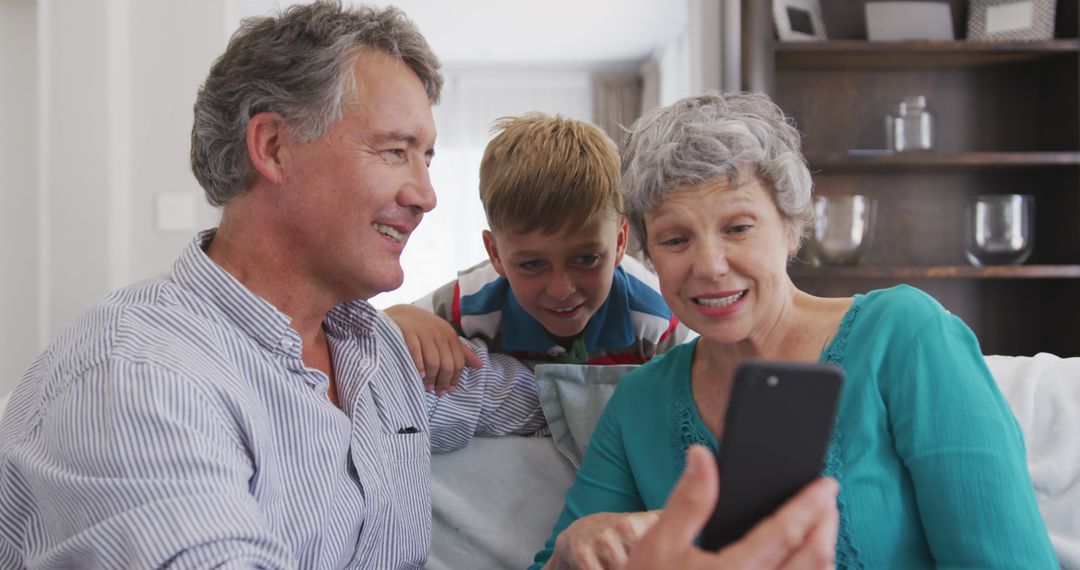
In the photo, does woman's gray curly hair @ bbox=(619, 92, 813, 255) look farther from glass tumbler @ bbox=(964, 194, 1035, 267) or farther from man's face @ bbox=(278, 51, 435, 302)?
glass tumbler @ bbox=(964, 194, 1035, 267)

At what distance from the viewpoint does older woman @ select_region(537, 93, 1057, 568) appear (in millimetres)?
1101

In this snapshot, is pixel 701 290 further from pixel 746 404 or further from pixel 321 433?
pixel 746 404

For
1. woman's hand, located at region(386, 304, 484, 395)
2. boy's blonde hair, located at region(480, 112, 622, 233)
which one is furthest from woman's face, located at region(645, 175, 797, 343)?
woman's hand, located at region(386, 304, 484, 395)

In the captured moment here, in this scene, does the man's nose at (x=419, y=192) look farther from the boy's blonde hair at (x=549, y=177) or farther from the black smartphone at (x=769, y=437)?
the black smartphone at (x=769, y=437)

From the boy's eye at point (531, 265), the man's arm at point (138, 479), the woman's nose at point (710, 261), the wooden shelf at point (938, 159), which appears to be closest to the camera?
the man's arm at point (138, 479)

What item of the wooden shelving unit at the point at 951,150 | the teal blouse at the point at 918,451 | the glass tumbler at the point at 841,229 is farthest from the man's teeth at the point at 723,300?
the wooden shelving unit at the point at 951,150

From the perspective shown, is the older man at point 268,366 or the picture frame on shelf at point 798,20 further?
the picture frame on shelf at point 798,20

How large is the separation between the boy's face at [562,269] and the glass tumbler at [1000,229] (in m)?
2.34

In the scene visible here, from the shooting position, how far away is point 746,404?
2.05ft

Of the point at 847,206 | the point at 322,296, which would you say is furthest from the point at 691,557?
the point at 847,206

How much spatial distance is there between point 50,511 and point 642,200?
0.78m

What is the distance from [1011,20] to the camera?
3678 mm

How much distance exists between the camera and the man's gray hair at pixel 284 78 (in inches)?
50.9

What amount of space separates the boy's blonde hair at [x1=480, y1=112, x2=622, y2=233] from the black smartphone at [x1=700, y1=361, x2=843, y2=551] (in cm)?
95
